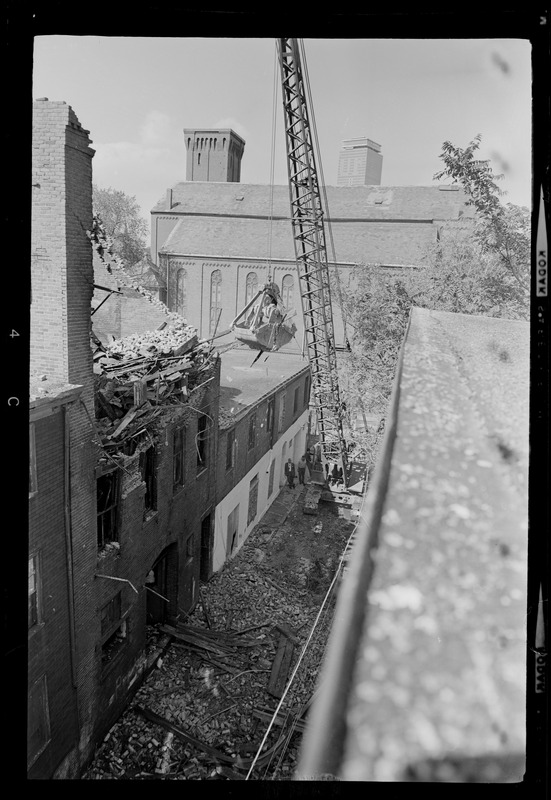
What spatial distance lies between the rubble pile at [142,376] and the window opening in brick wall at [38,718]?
313 cm

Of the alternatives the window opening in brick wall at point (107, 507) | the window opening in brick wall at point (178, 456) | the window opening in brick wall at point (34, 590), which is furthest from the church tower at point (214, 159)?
the window opening in brick wall at point (34, 590)

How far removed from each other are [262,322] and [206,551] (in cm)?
636

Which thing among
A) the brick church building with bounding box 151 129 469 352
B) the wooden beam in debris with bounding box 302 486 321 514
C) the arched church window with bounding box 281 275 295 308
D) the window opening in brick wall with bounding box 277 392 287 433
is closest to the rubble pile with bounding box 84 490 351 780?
the wooden beam in debris with bounding box 302 486 321 514

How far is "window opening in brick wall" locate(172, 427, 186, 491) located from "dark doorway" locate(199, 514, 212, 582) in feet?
7.52

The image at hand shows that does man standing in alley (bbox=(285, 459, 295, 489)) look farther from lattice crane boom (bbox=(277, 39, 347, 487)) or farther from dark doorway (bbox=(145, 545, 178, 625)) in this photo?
dark doorway (bbox=(145, 545, 178, 625))

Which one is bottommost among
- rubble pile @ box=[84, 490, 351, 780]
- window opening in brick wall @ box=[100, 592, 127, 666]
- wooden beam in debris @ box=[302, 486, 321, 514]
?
rubble pile @ box=[84, 490, 351, 780]

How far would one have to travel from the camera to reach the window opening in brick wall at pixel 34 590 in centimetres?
581

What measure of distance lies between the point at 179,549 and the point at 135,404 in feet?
12.6

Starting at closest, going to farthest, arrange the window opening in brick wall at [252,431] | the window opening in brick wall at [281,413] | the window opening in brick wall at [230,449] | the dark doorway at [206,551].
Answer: the dark doorway at [206,551] < the window opening in brick wall at [230,449] < the window opening in brick wall at [252,431] < the window opening in brick wall at [281,413]

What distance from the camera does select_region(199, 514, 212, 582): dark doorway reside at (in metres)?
12.5

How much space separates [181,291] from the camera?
97.7ft

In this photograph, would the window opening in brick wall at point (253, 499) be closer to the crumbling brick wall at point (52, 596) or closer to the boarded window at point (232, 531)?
the boarded window at point (232, 531)

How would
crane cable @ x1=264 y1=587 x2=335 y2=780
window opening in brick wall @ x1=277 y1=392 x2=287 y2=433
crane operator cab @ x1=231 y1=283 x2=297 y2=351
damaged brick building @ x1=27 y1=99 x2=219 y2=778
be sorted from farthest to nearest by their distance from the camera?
window opening in brick wall @ x1=277 y1=392 x2=287 y2=433, crane operator cab @ x1=231 y1=283 x2=297 y2=351, crane cable @ x1=264 y1=587 x2=335 y2=780, damaged brick building @ x1=27 y1=99 x2=219 y2=778

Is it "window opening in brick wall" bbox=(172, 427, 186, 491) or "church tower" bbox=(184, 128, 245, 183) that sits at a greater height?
"church tower" bbox=(184, 128, 245, 183)
